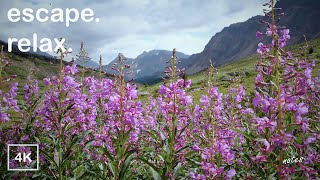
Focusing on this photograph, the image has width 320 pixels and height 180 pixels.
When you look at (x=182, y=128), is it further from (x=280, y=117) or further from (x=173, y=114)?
(x=280, y=117)

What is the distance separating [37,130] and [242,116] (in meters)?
5.35

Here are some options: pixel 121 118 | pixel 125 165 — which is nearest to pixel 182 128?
pixel 121 118

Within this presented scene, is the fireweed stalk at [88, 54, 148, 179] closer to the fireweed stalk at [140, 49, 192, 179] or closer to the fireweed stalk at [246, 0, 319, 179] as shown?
the fireweed stalk at [140, 49, 192, 179]

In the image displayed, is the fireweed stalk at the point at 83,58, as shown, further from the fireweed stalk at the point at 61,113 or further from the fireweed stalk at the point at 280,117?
the fireweed stalk at the point at 280,117

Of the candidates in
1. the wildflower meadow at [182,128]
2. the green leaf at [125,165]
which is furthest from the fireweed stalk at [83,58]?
the green leaf at [125,165]

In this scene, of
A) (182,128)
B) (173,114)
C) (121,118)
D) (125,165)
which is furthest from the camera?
(182,128)

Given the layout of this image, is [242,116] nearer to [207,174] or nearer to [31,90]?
[207,174]

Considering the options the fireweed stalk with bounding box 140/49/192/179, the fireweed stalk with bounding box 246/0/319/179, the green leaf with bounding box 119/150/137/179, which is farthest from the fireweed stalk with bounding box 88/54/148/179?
the fireweed stalk with bounding box 246/0/319/179

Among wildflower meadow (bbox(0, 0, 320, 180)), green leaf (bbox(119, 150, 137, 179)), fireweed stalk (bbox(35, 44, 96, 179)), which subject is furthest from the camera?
fireweed stalk (bbox(35, 44, 96, 179))

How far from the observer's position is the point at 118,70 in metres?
4.81

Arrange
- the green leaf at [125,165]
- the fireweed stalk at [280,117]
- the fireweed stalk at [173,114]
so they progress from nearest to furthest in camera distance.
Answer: the fireweed stalk at [280,117], the green leaf at [125,165], the fireweed stalk at [173,114]

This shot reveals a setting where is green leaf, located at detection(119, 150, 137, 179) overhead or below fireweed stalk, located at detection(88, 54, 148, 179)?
below

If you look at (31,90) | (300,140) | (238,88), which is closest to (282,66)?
(300,140)

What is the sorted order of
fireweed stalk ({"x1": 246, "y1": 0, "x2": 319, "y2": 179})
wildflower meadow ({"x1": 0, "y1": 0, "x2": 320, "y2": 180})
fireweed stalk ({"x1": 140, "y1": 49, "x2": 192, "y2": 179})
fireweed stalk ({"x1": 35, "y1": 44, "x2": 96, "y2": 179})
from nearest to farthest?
1. fireweed stalk ({"x1": 246, "y1": 0, "x2": 319, "y2": 179})
2. wildflower meadow ({"x1": 0, "y1": 0, "x2": 320, "y2": 180})
3. fireweed stalk ({"x1": 140, "y1": 49, "x2": 192, "y2": 179})
4. fireweed stalk ({"x1": 35, "y1": 44, "x2": 96, "y2": 179})
